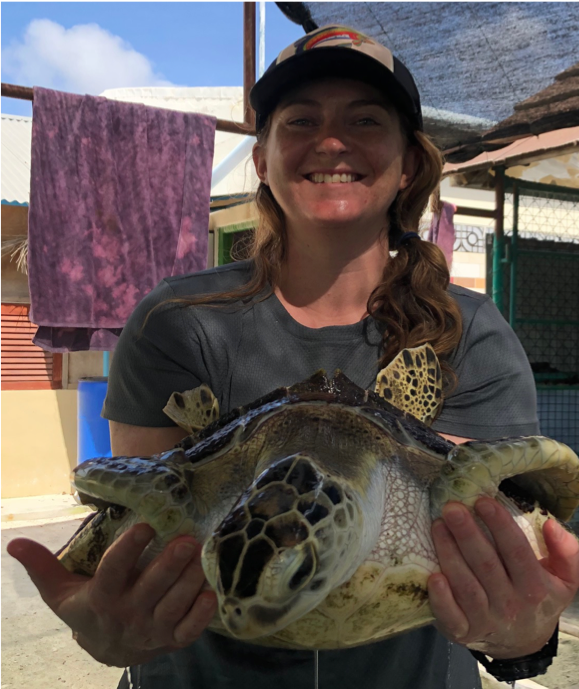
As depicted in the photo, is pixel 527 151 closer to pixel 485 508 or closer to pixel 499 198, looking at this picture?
pixel 499 198

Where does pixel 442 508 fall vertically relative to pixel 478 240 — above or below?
below

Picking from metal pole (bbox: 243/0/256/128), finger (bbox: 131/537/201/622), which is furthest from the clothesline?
finger (bbox: 131/537/201/622)

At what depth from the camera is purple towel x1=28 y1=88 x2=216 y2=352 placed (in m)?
3.48

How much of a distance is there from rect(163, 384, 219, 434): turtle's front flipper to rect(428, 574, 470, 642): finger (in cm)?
50

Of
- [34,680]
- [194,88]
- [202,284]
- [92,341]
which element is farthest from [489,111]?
[194,88]

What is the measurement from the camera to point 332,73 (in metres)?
1.23

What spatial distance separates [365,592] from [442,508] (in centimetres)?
17

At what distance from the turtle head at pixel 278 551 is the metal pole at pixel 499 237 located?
4.30 m

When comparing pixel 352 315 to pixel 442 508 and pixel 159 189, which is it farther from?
pixel 159 189

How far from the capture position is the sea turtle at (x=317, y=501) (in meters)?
0.72

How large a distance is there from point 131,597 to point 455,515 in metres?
0.48

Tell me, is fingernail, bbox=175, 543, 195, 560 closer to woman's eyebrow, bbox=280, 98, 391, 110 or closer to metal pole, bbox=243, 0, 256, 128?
woman's eyebrow, bbox=280, 98, 391, 110

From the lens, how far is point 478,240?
590 centimetres

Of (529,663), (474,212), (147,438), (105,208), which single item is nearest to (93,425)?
(105,208)
